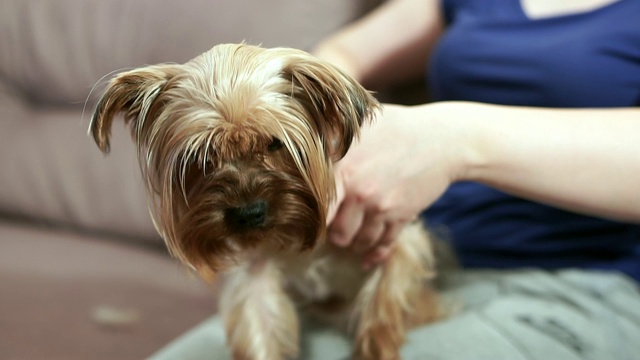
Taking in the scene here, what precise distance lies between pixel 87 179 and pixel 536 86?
107cm

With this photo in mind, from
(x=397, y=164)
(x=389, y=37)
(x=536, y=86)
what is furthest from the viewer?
(x=389, y=37)

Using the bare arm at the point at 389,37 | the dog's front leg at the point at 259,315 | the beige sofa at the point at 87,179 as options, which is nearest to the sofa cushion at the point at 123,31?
the beige sofa at the point at 87,179

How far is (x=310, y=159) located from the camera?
31.0 inches

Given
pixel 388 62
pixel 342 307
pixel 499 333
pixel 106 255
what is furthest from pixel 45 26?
pixel 499 333

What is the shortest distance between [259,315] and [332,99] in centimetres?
42

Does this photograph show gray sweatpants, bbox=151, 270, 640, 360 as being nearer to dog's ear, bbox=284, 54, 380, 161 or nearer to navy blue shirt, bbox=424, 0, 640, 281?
navy blue shirt, bbox=424, 0, 640, 281

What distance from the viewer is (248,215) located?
79 cm

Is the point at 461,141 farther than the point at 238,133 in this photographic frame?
Yes

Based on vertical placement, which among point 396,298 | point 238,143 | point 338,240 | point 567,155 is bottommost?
point 396,298

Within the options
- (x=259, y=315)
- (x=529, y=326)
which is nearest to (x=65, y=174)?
(x=259, y=315)

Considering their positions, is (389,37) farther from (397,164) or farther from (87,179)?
(87,179)

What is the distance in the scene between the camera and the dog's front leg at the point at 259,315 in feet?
3.33

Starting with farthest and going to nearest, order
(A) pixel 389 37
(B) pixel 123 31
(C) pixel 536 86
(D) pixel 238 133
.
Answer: (B) pixel 123 31 → (A) pixel 389 37 → (C) pixel 536 86 → (D) pixel 238 133

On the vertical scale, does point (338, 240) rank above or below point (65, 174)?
above
